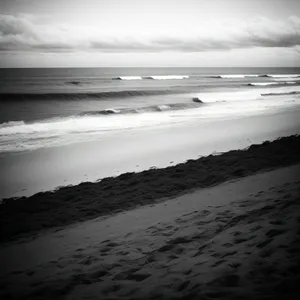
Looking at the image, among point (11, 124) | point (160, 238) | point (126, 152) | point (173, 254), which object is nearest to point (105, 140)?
point (126, 152)

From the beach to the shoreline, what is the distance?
0.8 inches

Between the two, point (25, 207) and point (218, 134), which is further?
point (218, 134)

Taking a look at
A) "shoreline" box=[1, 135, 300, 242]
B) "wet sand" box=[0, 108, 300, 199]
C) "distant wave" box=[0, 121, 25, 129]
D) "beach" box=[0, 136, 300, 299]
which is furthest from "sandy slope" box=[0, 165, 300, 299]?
"distant wave" box=[0, 121, 25, 129]

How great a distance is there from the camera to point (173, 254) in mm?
3338

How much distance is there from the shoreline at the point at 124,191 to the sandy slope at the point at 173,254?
382 mm

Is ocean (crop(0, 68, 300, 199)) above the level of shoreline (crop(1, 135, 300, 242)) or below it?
above

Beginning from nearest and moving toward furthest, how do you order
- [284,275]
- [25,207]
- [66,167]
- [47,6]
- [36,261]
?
1. [284,275]
2. [36,261]
3. [25,207]
4. [66,167]
5. [47,6]

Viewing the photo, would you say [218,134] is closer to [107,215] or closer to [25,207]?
[107,215]

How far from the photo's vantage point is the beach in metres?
2.67

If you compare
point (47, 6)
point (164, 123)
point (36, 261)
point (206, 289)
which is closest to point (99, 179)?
point (36, 261)

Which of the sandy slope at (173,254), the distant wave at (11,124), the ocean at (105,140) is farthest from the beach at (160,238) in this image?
the distant wave at (11,124)

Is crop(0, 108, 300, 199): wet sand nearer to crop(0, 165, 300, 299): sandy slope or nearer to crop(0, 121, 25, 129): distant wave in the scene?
crop(0, 165, 300, 299): sandy slope

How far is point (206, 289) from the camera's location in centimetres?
251

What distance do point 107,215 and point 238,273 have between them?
2.77 metres
